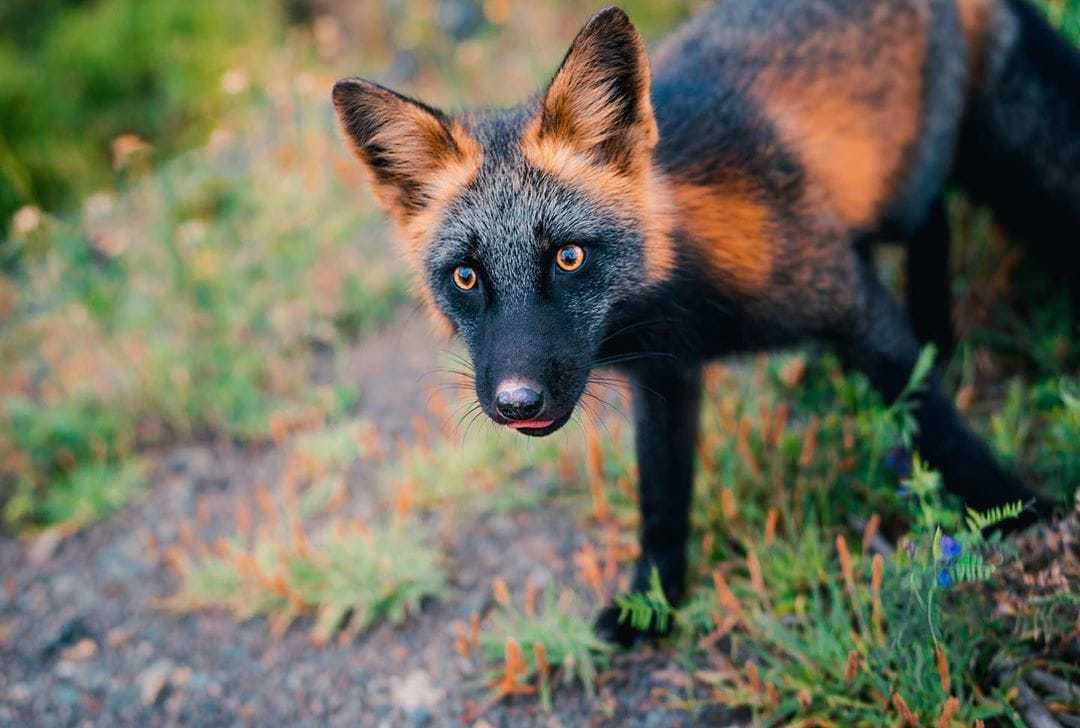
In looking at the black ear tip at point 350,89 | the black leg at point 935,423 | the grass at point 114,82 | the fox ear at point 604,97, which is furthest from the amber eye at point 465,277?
the grass at point 114,82

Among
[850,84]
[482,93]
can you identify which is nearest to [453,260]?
[850,84]

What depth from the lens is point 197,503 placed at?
427cm

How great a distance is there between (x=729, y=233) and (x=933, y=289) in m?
1.71

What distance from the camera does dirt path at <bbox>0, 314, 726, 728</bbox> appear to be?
2.80m

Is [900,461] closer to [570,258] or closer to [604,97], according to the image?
[570,258]

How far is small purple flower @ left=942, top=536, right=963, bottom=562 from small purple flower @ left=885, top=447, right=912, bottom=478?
0.84 meters

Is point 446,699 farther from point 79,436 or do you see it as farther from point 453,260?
point 79,436

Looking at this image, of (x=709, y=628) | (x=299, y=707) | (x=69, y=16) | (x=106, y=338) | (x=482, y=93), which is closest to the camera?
(x=709, y=628)

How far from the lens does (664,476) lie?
9.48 feet

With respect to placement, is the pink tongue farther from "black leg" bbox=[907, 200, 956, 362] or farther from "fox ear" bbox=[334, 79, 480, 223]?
"black leg" bbox=[907, 200, 956, 362]

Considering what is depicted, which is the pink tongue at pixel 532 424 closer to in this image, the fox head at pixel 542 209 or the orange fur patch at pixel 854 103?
the fox head at pixel 542 209

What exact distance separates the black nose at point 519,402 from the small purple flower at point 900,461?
52.9 inches

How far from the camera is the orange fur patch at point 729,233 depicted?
256cm

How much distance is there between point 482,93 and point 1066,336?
4771mm
